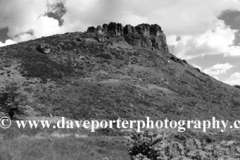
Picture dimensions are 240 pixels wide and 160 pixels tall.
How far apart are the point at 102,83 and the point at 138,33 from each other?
53598 millimetres

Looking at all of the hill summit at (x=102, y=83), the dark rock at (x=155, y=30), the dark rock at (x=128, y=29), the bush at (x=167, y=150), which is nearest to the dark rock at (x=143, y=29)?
the dark rock at (x=155, y=30)

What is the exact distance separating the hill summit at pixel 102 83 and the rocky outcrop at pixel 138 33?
7784 mm

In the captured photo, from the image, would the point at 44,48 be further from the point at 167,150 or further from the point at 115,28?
the point at 167,150

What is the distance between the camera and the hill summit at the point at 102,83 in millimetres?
43094

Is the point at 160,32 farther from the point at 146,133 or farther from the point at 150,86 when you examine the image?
the point at 146,133

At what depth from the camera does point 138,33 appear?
103 metres

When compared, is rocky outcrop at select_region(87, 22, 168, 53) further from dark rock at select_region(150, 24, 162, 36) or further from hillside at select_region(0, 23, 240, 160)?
hillside at select_region(0, 23, 240, 160)

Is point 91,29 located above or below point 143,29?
below

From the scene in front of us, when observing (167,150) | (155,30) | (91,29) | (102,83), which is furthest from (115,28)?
(167,150)

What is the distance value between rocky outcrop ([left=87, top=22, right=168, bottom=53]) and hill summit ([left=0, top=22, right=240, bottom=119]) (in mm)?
7784

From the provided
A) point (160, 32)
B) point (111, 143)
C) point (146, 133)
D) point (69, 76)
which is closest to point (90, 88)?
point (69, 76)

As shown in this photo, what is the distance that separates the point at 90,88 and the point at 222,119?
90.4 feet

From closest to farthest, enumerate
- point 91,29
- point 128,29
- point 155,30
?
point 91,29 < point 128,29 < point 155,30

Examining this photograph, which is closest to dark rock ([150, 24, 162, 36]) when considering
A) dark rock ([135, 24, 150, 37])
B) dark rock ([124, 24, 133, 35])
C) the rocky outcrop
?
the rocky outcrop
